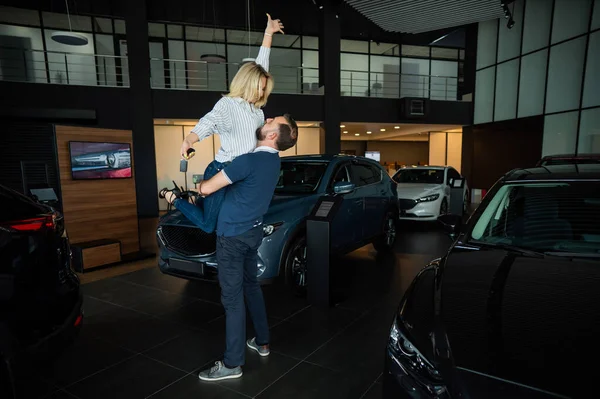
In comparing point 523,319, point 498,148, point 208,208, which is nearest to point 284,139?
→ point 208,208

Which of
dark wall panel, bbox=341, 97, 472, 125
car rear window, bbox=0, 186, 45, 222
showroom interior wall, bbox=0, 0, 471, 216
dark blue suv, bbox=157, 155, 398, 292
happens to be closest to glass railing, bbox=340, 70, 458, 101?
showroom interior wall, bbox=0, 0, 471, 216

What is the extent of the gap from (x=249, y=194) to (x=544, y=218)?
1.97 meters

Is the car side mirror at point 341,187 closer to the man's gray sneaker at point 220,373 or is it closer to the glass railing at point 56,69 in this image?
the man's gray sneaker at point 220,373

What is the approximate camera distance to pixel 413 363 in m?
1.42

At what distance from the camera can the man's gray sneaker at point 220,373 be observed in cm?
242

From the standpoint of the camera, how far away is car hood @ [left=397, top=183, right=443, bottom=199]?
7.95 meters

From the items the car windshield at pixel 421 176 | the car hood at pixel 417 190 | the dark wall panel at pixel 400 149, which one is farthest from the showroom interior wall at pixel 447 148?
the car hood at pixel 417 190

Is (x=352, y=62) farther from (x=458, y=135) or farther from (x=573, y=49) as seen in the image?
(x=573, y=49)

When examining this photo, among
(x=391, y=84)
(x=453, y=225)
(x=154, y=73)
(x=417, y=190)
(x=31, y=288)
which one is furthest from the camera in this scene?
(x=391, y=84)

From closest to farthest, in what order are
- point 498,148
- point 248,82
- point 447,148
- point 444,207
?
1. point 248,82
2. point 444,207
3. point 498,148
4. point 447,148

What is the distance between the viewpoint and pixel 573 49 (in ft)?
35.5

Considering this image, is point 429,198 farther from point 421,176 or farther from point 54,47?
point 54,47

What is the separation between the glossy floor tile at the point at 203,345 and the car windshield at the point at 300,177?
1.22 metres

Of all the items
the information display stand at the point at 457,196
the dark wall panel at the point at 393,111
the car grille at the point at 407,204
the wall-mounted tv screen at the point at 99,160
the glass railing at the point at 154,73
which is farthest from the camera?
the dark wall panel at the point at 393,111
